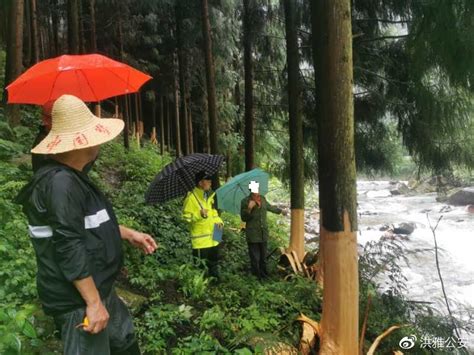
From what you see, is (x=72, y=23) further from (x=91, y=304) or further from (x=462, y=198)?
(x=462, y=198)

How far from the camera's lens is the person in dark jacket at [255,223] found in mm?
6328

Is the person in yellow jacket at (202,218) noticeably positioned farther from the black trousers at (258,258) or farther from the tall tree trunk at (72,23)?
the tall tree trunk at (72,23)

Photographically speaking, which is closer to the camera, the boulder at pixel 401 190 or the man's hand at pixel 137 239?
the man's hand at pixel 137 239

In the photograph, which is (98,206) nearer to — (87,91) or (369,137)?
(87,91)

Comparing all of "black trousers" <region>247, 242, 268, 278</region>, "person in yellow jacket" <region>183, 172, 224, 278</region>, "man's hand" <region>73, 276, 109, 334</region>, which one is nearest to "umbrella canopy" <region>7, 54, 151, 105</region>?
"person in yellow jacket" <region>183, 172, 224, 278</region>

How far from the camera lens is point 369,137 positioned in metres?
8.56

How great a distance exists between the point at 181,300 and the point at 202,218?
3.81 ft

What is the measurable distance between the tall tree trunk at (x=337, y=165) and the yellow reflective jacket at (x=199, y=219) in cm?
204

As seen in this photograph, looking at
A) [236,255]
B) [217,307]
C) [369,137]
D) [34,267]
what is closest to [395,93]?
[369,137]

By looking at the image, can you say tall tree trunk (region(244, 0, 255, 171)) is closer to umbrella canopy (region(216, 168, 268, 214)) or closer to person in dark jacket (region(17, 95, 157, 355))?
umbrella canopy (region(216, 168, 268, 214))

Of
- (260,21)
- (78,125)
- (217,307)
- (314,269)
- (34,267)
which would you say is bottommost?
(314,269)

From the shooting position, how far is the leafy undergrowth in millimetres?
3288

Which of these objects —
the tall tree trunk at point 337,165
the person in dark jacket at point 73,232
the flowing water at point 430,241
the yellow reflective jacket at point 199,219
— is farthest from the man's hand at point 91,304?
the flowing water at point 430,241

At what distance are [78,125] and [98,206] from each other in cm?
43
